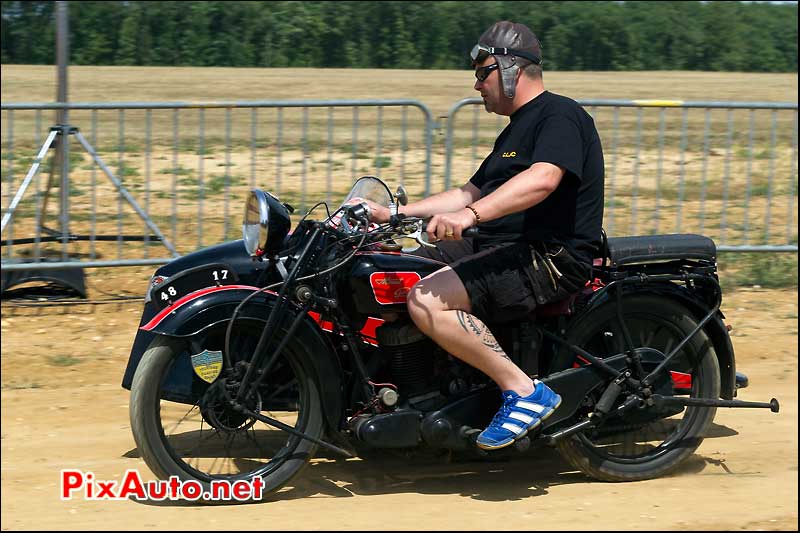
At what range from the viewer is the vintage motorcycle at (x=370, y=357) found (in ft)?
16.8

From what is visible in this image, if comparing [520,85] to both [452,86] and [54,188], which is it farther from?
[452,86]

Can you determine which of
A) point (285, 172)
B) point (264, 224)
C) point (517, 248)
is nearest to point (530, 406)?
point (517, 248)

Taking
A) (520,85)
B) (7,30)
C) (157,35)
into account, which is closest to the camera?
(520,85)

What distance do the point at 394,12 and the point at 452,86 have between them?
787 centimetres

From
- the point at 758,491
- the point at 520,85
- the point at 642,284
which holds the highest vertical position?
the point at 520,85

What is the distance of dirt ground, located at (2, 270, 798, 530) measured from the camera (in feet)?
16.8

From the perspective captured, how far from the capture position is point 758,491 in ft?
18.1

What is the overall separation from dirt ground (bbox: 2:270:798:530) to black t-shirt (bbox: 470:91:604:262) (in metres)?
1.07

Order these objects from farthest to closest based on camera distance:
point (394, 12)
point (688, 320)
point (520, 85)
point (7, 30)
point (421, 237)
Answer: point (394, 12)
point (7, 30)
point (688, 320)
point (520, 85)
point (421, 237)

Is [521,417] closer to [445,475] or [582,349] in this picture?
[582,349]

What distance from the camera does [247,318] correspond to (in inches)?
201

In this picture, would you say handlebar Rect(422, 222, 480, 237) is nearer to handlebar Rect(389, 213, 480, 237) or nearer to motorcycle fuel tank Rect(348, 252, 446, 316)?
handlebar Rect(389, 213, 480, 237)

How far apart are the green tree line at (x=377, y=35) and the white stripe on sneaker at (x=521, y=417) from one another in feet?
70.3

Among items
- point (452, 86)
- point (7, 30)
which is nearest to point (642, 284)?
point (452, 86)
